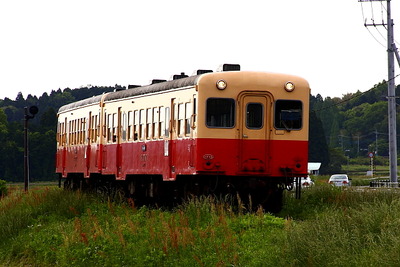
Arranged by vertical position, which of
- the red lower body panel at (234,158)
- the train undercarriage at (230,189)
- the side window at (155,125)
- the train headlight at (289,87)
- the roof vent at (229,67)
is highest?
the roof vent at (229,67)

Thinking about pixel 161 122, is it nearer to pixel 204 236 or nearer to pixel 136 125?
pixel 136 125

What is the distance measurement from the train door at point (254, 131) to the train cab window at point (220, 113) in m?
0.23

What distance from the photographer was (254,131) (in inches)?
891

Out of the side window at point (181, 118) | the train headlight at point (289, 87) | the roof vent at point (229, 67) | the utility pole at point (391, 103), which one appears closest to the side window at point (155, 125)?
the side window at point (181, 118)

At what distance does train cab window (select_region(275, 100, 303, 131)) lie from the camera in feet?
75.0

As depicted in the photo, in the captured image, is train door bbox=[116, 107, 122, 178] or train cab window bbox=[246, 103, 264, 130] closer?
train cab window bbox=[246, 103, 264, 130]

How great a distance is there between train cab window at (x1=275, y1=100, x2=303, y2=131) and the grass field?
214 centimetres

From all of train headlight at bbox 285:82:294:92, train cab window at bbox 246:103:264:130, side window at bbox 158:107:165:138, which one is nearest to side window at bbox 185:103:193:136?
train cab window at bbox 246:103:264:130

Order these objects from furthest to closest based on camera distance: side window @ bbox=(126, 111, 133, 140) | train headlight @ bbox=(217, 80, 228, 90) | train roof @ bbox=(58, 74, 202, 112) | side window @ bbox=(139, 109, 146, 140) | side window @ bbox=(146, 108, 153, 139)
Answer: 1. side window @ bbox=(126, 111, 133, 140)
2. side window @ bbox=(139, 109, 146, 140)
3. side window @ bbox=(146, 108, 153, 139)
4. train roof @ bbox=(58, 74, 202, 112)
5. train headlight @ bbox=(217, 80, 228, 90)

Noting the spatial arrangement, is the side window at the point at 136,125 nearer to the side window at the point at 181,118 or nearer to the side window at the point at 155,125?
the side window at the point at 155,125

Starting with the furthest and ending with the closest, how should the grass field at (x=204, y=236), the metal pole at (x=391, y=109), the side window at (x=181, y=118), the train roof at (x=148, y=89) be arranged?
the metal pole at (x=391, y=109) < the side window at (x=181, y=118) < the train roof at (x=148, y=89) < the grass field at (x=204, y=236)

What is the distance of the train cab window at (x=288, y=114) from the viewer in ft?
75.0

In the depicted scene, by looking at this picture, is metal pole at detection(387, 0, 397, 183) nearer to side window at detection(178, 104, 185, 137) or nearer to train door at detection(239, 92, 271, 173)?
side window at detection(178, 104, 185, 137)

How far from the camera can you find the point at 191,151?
22.6m
